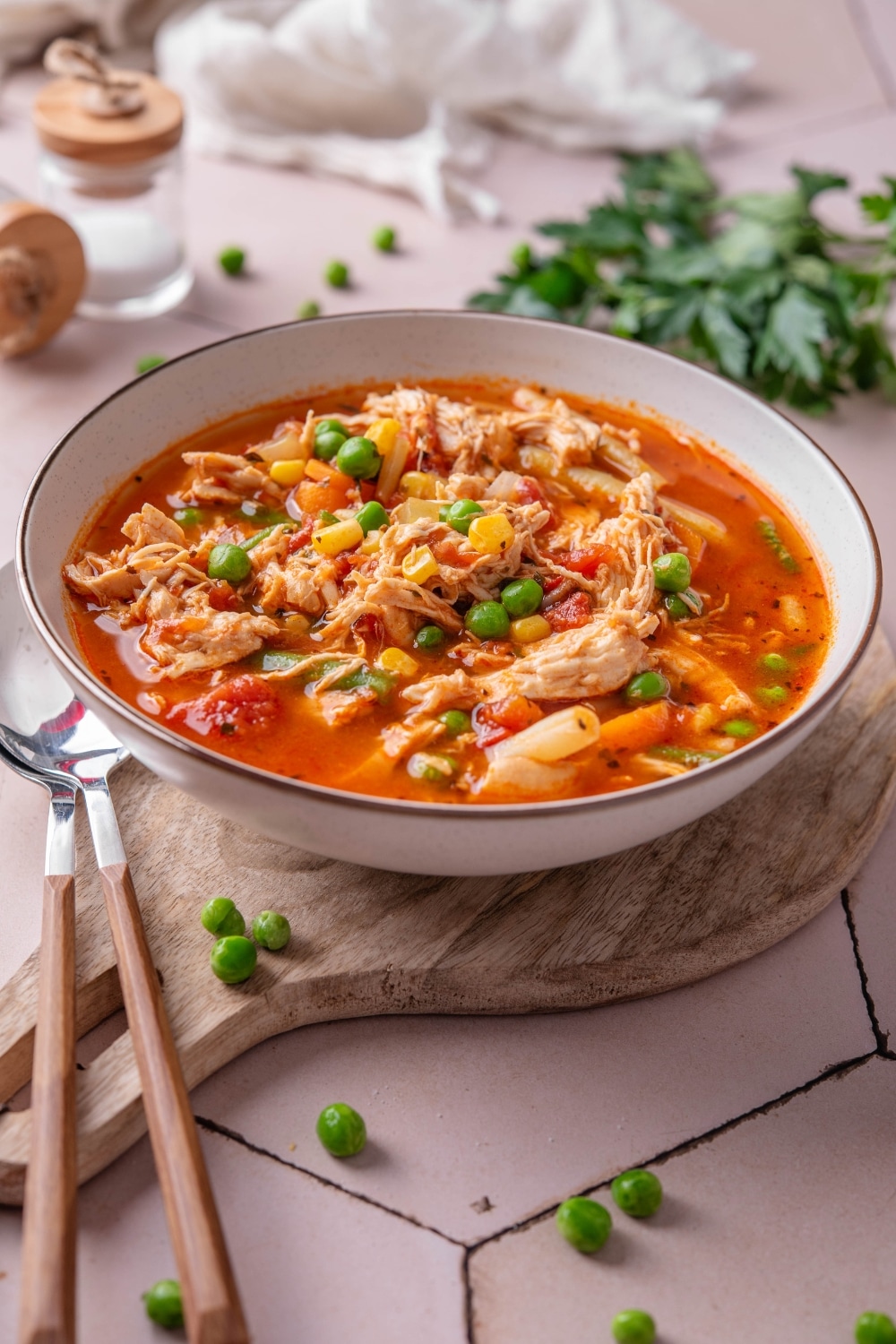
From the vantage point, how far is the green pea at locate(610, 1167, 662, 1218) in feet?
11.7

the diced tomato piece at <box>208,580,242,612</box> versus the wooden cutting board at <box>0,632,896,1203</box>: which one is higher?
the diced tomato piece at <box>208,580,242,612</box>

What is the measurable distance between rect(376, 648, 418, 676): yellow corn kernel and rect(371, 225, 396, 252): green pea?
426 centimetres

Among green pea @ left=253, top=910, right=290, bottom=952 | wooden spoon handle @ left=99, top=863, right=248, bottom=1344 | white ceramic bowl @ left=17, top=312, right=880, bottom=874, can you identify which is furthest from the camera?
green pea @ left=253, top=910, right=290, bottom=952

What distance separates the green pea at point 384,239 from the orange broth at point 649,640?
256 centimetres

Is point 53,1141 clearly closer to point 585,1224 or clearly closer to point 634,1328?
point 585,1224

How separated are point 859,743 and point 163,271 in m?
4.83

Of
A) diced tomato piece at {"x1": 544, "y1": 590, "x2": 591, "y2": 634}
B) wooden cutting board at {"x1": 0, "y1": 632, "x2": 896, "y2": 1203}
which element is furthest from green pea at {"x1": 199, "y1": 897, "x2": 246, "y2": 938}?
diced tomato piece at {"x1": 544, "y1": 590, "x2": 591, "y2": 634}

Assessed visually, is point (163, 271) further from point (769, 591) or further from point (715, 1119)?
point (715, 1119)

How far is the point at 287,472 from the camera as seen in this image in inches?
207

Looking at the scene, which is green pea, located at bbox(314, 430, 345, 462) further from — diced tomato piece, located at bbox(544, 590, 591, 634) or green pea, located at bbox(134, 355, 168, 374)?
green pea, located at bbox(134, 355, 168, 374)

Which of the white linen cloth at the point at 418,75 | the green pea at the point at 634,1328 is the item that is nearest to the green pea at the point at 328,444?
the green pea at the point at 634,1328

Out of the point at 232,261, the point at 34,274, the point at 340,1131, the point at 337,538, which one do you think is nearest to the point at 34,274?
the point at 34,274

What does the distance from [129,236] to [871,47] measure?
6312 mm

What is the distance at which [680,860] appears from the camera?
4426 mm
